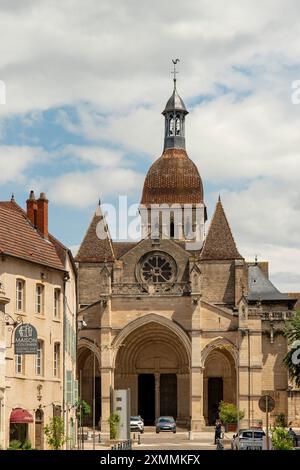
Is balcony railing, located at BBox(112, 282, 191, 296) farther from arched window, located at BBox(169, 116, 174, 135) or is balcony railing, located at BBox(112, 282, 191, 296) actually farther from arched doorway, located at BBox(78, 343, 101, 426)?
arched window, located at BBox(169, 116, 174, 135)

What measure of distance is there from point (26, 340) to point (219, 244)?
4369cm

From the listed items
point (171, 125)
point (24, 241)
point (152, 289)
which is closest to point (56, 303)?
point (24, 241)

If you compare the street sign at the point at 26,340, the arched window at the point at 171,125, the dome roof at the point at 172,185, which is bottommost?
the street sign at the point at 26,340

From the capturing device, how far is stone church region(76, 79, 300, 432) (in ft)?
210

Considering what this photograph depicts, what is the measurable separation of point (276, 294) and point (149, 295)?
1300 centimetres

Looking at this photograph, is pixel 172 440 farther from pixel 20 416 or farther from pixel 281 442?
pixel 281 442

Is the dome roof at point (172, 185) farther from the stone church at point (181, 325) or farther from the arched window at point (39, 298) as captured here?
the arched window at point (39, 298)

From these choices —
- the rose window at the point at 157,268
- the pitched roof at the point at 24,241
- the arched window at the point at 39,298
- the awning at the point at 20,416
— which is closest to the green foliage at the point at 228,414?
the rose window at the point at 157,268

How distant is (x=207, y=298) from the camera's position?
70.5 metres

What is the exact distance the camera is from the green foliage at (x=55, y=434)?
32188 millimetres

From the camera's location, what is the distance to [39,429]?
3609cm

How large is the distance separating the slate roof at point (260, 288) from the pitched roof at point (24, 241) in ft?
113
